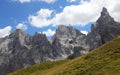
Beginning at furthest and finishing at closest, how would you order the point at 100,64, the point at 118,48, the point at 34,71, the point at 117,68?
the point at 34,71 → the point at 118,48 → the point at 100,64 → the point at 117,68

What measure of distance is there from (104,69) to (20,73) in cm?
4171

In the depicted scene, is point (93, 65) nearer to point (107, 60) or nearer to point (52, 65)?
point (107, 60)

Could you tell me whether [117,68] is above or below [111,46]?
below

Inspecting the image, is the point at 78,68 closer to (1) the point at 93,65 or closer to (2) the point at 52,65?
(1) the point at 93,65

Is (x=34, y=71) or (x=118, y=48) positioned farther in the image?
(x=34, y=71)

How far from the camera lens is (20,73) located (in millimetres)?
107250

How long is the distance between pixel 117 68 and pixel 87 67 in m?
11.3

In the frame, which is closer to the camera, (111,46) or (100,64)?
(100,64)

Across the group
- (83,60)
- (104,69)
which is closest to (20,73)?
(83,60)

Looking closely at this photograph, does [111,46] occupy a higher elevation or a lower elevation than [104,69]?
higher

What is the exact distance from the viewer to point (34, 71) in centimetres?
10681

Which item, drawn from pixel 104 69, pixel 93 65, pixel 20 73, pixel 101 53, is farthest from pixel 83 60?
pixel 20 73

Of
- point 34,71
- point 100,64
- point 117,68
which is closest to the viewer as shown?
point 117,68

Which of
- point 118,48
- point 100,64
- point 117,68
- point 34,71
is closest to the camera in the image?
point 117,68
